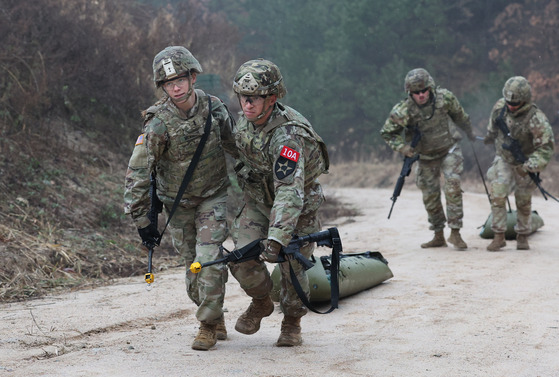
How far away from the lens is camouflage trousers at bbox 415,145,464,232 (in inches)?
410

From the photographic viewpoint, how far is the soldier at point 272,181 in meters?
5.07

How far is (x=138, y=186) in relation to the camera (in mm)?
5477

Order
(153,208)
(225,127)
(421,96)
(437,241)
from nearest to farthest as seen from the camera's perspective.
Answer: (153,208)
(225,127)
(421,96)
(437,241)

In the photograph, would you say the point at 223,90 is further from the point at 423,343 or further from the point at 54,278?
the point at 423,343

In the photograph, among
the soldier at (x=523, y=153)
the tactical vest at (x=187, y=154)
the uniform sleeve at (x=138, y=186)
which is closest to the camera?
the uniform sleeve at (x=138, y=186)

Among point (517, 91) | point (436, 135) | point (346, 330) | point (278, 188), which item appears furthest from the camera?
point (436, 135)

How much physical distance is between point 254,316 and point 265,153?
121cm

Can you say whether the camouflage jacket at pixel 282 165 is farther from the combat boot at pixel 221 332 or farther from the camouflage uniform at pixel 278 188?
the combat boot at pixel 221 332

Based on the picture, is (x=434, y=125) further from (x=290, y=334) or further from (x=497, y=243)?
(x=290, y=334)

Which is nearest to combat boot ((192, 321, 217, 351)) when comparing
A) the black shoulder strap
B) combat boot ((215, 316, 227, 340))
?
combat boot ((215, 316, 227, 340))

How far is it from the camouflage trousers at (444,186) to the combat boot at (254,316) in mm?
5234

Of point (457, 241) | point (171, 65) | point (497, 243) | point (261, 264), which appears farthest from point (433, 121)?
point (171, 65)

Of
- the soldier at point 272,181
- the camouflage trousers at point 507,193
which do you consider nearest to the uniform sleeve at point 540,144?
the camouflage trousers at point 507,193

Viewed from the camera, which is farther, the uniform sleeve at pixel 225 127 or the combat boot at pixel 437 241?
the combat boot at pixel 437 241
